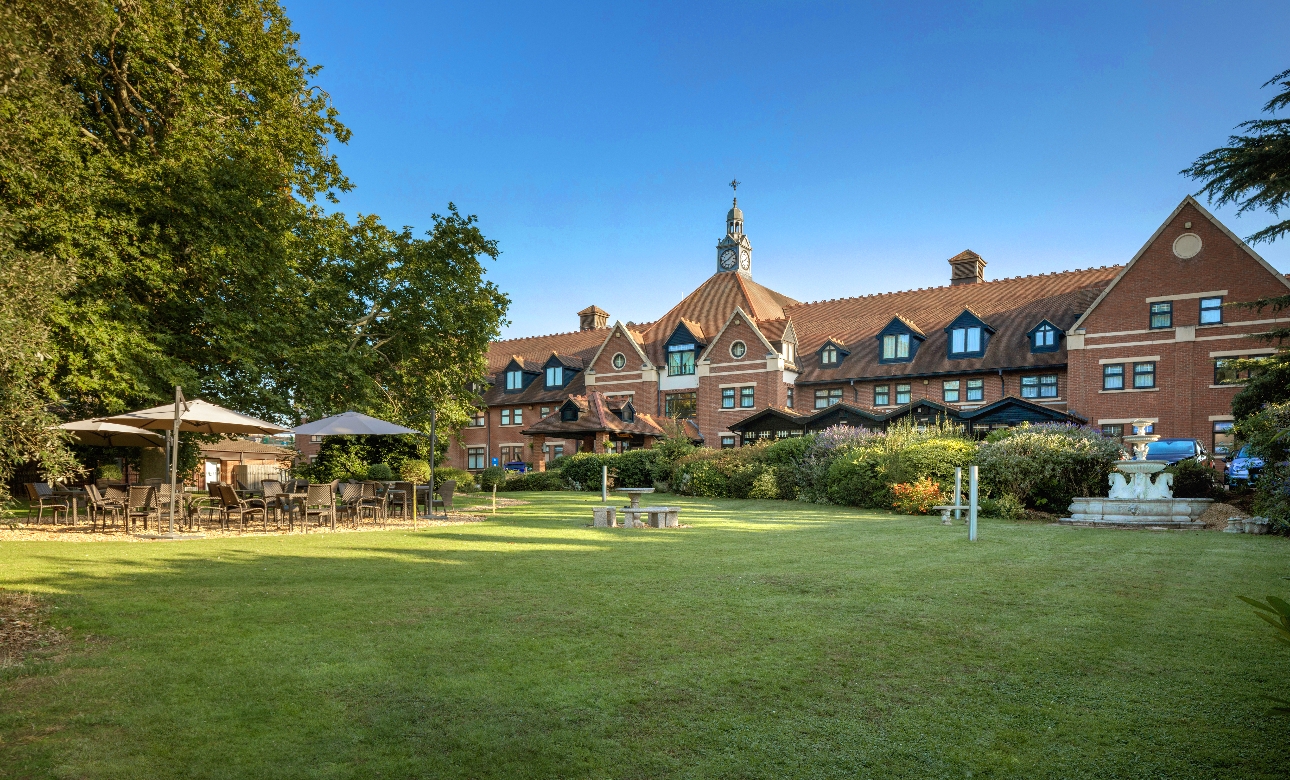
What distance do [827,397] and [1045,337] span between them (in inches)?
472

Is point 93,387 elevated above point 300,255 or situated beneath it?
situated beneath

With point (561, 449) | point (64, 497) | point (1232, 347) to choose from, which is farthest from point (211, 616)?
point (561, 449)

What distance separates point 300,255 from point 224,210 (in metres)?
3.58

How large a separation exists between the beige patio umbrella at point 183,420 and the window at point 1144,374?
117 ft

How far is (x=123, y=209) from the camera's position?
1914cm

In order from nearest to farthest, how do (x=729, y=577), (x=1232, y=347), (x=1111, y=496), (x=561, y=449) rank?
(x=729, y=577) < (x=1111, y=496) < (x=1232, y=347) < (x=561, y=449)

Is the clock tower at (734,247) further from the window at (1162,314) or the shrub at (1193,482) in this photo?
the shrub at (1193,482)

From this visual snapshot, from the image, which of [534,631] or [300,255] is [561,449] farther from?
[534,631]

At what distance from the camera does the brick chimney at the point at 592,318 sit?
65.6 m

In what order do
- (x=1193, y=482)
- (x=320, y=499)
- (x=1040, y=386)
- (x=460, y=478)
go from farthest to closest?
(x=1040, y=386), (x=460, y=478), (x=1193, y=482), (x=320, y=499)

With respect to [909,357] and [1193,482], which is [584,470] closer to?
[909,357]

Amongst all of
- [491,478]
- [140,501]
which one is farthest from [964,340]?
[140,501]

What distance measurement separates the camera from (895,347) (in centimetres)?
4478

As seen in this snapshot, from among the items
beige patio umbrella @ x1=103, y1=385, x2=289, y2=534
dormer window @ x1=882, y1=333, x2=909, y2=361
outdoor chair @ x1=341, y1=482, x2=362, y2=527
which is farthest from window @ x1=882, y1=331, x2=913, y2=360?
beige patio umbrella @ x1=103, y1=385, x2=289, y2=534
